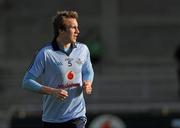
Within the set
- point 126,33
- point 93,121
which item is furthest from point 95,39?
point 93,121

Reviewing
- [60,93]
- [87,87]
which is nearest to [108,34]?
[87,87]

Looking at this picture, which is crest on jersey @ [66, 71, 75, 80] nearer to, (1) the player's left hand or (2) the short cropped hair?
(1) the player's left hand

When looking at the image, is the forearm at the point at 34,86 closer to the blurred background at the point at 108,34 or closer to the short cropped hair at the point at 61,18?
the short cropped hair at the point at 61,18

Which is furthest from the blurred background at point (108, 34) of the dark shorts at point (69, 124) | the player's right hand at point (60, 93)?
the player's right hand at point (60, 93)

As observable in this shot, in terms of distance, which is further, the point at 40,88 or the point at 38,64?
the point at 38,64

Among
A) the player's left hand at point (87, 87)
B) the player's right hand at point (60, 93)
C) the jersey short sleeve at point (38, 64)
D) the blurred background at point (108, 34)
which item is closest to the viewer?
the player's right hand at point (60, 93)

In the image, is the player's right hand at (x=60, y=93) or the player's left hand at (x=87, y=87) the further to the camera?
the player's left hand at (x=87, y=87)

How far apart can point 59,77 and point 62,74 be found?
35 millimetres

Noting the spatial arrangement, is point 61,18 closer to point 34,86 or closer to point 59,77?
point 59,77

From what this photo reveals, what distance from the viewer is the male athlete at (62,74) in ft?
22.0

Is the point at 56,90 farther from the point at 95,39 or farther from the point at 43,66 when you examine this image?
the point at 95,39

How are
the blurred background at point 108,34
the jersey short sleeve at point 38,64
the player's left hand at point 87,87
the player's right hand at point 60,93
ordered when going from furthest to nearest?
the blurred background at point 108,34 → the jersey short sleeve at point 38,64 → the player's left hand at point 87,87 → the player's right hand at point 60,93

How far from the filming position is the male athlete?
6.71 m

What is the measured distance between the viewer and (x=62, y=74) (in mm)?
6711
